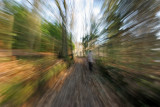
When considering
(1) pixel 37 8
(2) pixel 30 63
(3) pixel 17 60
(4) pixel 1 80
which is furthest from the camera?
(1) pixel 37 8

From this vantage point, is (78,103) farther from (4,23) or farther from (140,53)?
(4,23)

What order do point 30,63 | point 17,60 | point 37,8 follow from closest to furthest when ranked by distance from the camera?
point 17,60 < point 30,63 < point 37,8

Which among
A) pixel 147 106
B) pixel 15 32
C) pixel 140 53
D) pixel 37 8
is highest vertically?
pixel 37 8

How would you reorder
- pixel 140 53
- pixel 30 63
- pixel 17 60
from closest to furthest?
pixel 17 60 → pixel 140 53 → pixel 30 63

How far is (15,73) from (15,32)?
0.71 m

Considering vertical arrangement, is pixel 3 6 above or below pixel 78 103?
above

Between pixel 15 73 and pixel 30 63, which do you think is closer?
pixel 15 73

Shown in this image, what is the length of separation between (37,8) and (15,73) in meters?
1.50

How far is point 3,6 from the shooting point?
826mm

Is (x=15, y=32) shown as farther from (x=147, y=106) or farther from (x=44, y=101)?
(x=147, y=106)

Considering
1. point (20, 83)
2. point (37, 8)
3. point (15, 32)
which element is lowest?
point (20, 83)

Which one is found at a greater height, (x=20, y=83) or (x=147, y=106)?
(x=20, y=83)

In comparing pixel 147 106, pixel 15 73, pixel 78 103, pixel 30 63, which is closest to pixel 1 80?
pixel 15 73

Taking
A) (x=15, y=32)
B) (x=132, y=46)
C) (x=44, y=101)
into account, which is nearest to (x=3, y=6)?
(x=15, y=32)
